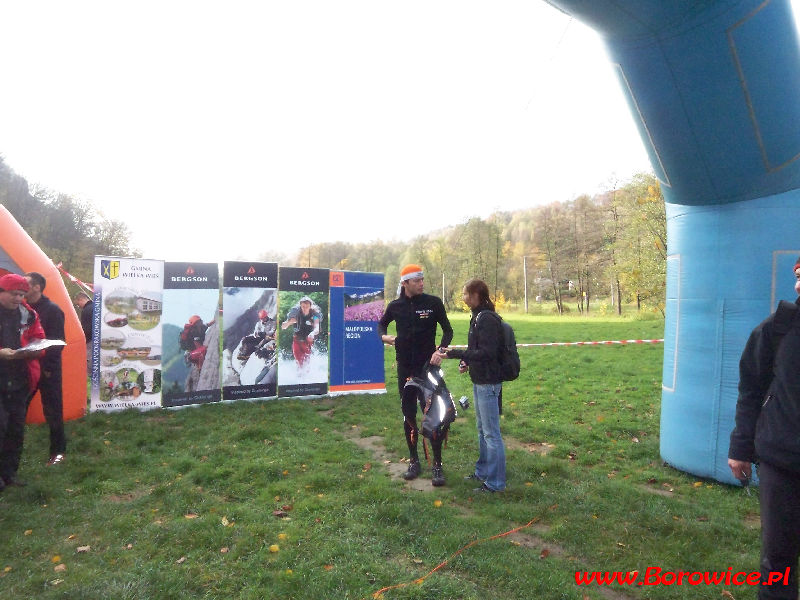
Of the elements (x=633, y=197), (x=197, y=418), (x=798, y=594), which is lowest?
(x=197, y=418)

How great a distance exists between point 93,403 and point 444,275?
182ft

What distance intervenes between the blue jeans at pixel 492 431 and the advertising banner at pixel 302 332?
19.0ft

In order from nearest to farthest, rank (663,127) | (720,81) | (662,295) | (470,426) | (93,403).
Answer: (720,81) < (663,127) < (470,426) < (93,403) < (662,295)

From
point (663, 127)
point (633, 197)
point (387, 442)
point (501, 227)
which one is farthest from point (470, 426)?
point (501, 227)

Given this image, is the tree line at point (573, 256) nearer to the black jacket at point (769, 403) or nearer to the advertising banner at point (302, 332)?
the advertising banner at point (302, 332)

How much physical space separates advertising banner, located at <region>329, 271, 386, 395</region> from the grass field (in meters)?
2.77

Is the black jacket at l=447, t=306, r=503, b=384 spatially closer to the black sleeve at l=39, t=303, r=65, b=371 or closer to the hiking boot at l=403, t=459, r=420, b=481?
the hiking boot at l=403, t=459, r=420, b=481

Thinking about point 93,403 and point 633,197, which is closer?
point 93,403

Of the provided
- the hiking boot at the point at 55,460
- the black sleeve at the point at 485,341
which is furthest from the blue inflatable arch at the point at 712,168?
the hiking boot at the point at 55,460

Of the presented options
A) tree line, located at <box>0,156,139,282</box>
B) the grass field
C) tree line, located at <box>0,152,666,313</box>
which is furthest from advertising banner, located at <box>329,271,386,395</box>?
tree line, located at <box>0,156,139,282</box>

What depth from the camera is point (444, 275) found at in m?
62.8

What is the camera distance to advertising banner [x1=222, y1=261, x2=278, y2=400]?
969 centimetres

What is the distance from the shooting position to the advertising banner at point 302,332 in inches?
403

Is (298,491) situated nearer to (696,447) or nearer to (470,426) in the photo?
(470,426)
